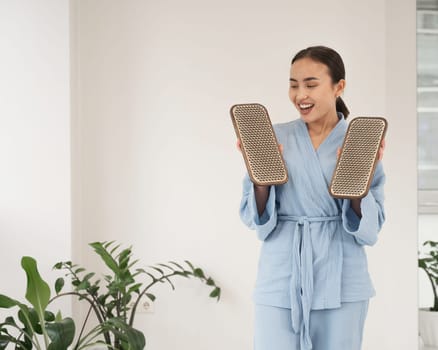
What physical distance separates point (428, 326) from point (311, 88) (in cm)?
182

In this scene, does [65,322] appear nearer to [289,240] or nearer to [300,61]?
[289,240]

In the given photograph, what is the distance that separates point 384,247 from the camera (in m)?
3.24

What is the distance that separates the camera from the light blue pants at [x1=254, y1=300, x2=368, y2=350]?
1781 mm

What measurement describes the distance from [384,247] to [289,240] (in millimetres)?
1531

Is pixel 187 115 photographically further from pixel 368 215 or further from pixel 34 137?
pixel 368 215

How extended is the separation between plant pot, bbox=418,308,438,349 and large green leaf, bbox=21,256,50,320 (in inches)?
69.8

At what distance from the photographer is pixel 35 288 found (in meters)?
2.27

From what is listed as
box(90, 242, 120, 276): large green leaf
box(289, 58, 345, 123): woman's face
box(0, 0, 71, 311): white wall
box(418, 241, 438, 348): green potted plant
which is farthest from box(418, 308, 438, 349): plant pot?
box(289, 58, 345, 123): woman's face

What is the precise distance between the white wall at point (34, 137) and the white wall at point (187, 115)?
26 cm

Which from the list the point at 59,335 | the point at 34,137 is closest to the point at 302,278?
the point at 59,335

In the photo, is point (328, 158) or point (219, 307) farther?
point (219, 307)


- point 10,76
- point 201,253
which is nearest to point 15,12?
point 10,76

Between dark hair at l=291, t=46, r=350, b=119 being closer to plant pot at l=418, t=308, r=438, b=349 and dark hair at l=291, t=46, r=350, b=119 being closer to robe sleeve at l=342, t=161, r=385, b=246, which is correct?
robe sleeve at l=342, t=161, r=385, b=246

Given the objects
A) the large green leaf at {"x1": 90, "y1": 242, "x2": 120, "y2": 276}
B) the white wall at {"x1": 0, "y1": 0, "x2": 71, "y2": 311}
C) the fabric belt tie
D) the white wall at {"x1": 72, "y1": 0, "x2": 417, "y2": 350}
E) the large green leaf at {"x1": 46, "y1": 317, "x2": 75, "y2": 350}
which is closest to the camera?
the fabric belt tie
